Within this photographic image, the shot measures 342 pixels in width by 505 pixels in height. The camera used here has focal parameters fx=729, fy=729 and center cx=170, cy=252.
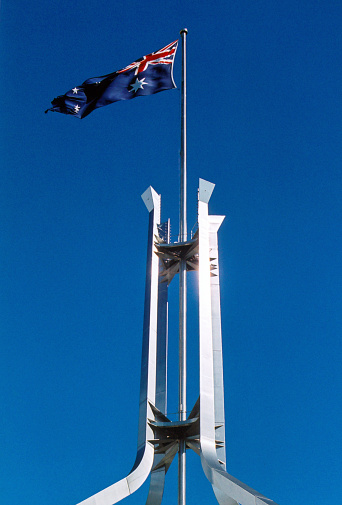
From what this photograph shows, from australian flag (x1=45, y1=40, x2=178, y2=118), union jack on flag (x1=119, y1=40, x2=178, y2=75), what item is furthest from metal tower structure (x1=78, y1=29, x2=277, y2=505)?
union jack on flag (x1=119, y1=40, x2=178, y2=75)

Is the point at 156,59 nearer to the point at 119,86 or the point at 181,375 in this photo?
the point at 119,86

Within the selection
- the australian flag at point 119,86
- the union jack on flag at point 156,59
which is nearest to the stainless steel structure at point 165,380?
the australian flag at point 119,86

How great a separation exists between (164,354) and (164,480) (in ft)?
13.2

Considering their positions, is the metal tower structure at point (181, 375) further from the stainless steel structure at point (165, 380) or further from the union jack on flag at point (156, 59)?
the union jack on flag at point (156, 59)

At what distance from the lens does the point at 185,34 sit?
2952 centimetres

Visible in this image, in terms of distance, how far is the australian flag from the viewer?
27.2 metres

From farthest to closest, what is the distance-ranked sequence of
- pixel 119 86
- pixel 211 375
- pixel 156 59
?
pixel 156 59 < pixel 119 86 < pixel 211 375

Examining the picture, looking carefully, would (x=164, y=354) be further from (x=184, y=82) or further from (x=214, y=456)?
(x=184, y=82)

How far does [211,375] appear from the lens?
2256cm

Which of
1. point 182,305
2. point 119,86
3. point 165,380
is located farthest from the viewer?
point 119,86

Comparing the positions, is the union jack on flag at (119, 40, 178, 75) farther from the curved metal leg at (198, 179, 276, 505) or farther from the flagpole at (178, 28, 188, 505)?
the curved metal leg at (198, 179, 276, 505)

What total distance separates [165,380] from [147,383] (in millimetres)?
1458

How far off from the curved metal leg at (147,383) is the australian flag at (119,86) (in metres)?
3.86

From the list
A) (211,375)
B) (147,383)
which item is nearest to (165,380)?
(147,383)
